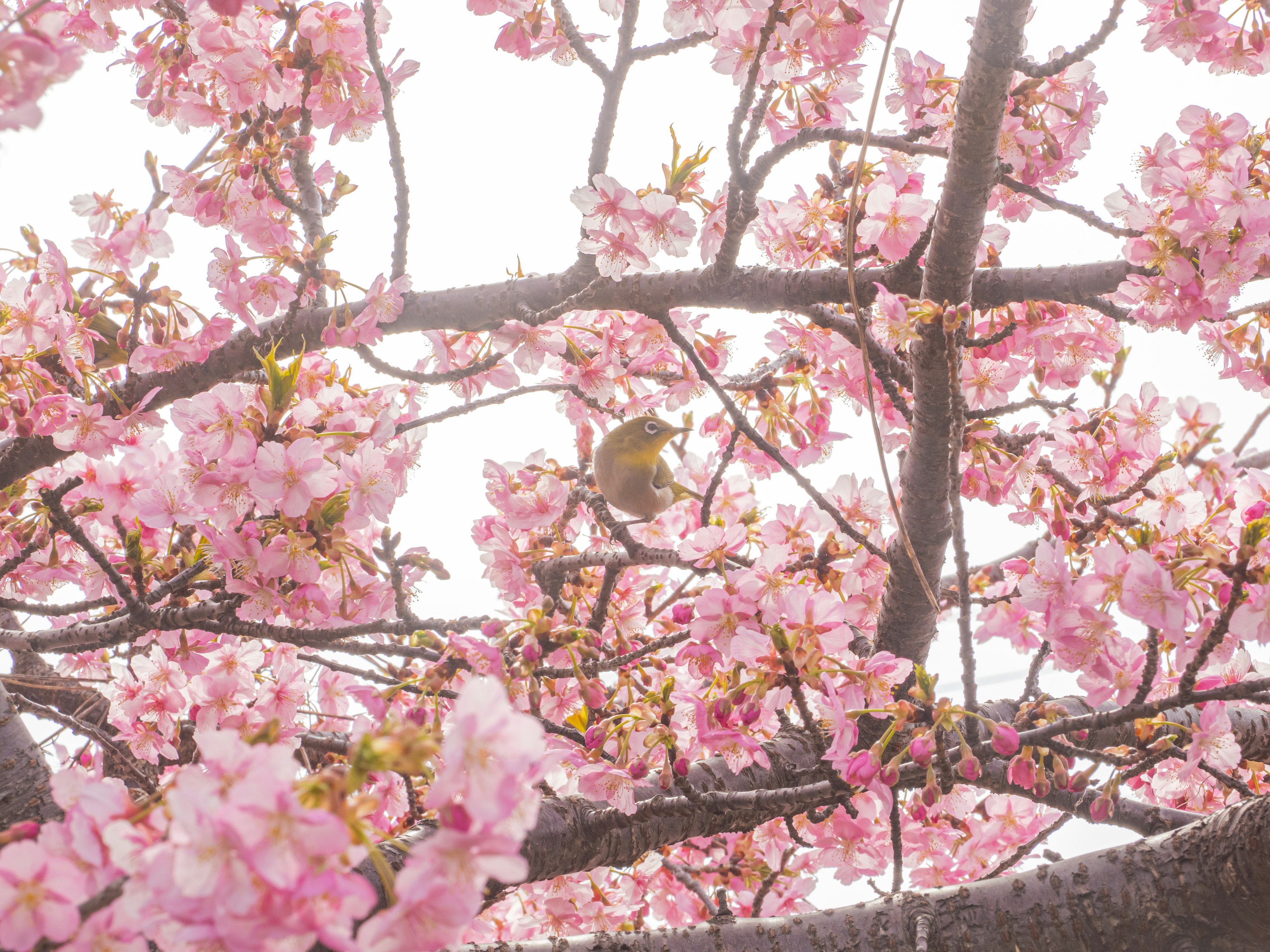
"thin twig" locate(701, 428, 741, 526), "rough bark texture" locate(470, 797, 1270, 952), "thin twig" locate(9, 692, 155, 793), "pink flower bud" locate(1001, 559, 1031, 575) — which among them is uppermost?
"thin twig" locate(701, 428, 741, 526)

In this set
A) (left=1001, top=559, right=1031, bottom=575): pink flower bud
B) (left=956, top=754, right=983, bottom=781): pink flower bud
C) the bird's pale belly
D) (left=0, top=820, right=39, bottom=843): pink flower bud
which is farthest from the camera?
the bird's pale belly

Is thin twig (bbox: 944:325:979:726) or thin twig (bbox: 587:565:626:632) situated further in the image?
thin twig (bbox: 587:565:626:632)

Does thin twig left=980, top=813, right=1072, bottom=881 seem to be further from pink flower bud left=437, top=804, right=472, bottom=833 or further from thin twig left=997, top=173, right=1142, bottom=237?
pink flower bud left=437, top=804, right=472, bottom=833

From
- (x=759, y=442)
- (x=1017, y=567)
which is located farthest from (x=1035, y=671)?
(x=759, y=442)

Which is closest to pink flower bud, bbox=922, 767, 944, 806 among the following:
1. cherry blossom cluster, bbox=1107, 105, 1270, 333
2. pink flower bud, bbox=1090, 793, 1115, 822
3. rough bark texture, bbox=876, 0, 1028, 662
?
pink flower bud, bbox=1090, 793, 1115, 822

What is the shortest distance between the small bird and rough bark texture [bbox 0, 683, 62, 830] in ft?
5.23

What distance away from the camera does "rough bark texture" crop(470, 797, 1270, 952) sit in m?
1.21

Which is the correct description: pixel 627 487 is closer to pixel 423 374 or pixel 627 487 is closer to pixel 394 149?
pixel 423 374

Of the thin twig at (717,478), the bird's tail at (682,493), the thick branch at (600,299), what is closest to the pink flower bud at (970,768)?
the thin twig at (717,478)

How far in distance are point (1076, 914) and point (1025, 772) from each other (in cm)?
32

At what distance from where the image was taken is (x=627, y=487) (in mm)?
2572

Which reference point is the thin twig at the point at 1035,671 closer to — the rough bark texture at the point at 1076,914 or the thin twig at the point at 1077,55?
the rough bark texture at the point at 1076,914

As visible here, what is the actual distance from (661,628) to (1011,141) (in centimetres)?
190

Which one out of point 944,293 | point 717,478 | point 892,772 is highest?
point 944,293
